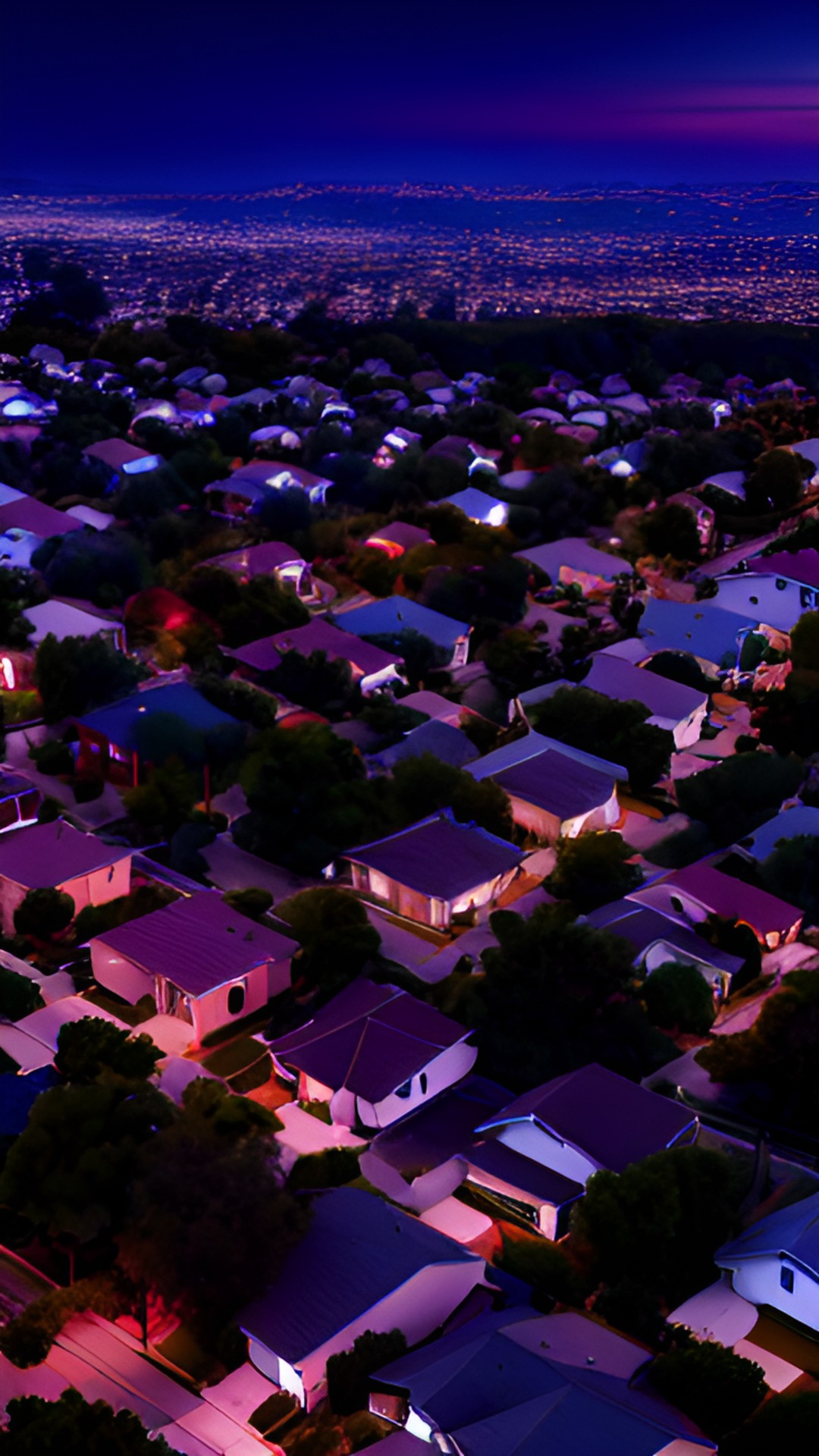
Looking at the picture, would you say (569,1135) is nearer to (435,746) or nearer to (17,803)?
(435,746)

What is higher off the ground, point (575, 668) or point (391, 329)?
point (391, 329)

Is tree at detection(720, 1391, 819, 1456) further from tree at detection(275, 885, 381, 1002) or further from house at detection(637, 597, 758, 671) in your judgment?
house at detection(637, 597, 758, 671)

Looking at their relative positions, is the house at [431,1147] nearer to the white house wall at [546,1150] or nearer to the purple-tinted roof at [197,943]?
the white house wall at [546,1150]

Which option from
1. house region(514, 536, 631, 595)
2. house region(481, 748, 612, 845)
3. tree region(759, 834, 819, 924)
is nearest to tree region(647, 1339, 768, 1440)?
tree region(759, 834, 819, 924)

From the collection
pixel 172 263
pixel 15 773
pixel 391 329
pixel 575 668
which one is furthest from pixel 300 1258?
pixel 172 263

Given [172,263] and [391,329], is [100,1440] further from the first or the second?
[172,263]

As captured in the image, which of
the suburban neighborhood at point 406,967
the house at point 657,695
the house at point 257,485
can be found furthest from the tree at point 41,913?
the house at point 257,485
